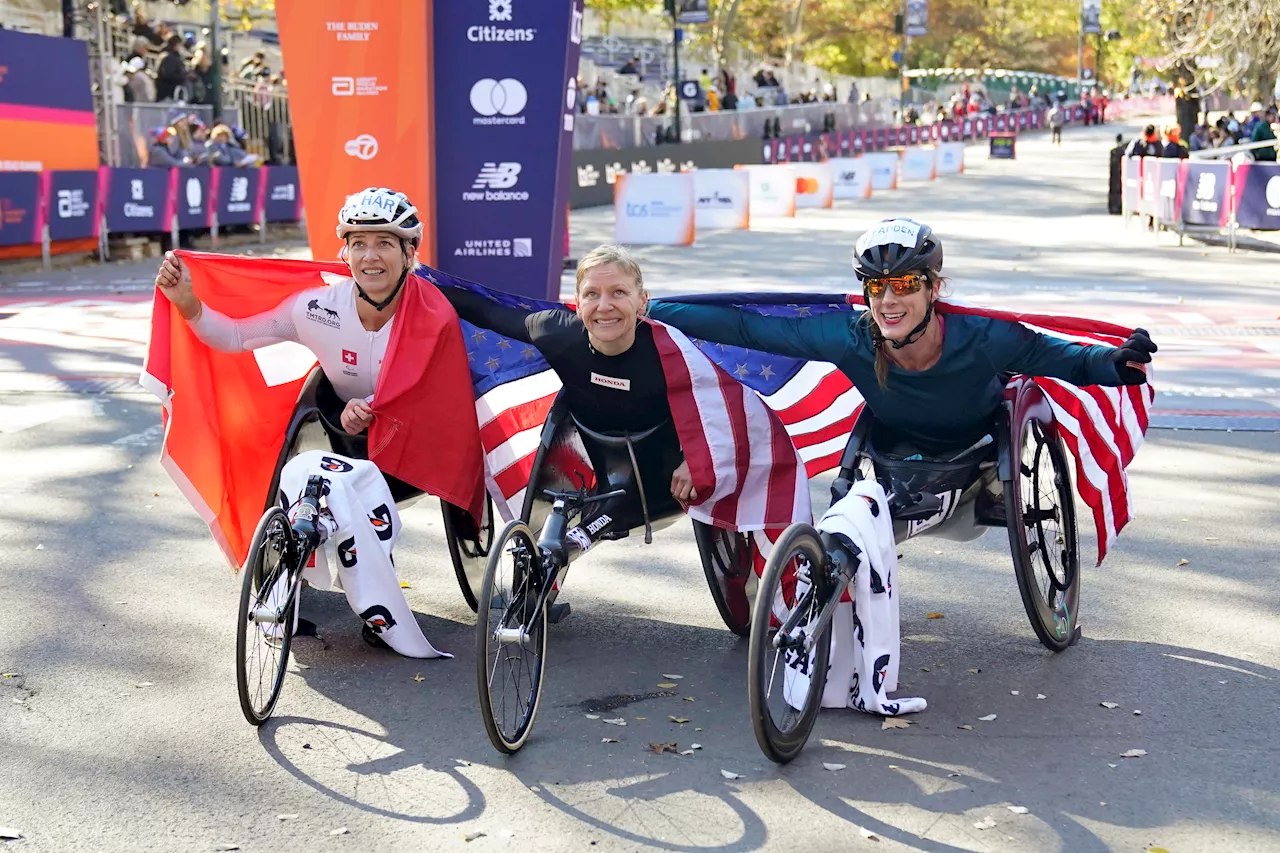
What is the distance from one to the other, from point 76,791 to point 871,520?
2.61 meters

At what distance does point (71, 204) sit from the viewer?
71.6ft

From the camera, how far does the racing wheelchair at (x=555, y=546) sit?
503 centimetres

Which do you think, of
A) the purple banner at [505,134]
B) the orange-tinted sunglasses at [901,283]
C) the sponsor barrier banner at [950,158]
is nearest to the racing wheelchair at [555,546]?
the orange-tinted sunglasses at [901,283]

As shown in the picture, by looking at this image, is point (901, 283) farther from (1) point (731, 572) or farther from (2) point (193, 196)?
(2) point (193, 196)

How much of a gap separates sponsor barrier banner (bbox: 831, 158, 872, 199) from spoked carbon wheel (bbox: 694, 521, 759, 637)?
30.8 m

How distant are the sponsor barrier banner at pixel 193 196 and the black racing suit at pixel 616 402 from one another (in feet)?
63.0

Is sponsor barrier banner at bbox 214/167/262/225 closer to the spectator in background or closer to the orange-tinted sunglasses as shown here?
the spectator in background

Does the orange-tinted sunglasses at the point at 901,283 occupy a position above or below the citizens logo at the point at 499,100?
below

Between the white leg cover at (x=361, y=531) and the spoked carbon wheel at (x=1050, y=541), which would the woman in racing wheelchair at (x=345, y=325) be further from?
the spoked carbon wheel at (x=1050, y=541)

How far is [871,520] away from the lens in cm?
520

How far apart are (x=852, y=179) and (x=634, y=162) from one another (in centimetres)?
507

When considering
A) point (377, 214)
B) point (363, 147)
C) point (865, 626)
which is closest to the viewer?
point (865, 626)

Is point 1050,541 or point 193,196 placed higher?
point 193,196

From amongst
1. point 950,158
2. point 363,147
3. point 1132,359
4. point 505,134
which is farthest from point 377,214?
point 950,158
